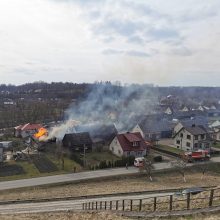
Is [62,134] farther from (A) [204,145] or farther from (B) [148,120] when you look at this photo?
(A) [204,145]

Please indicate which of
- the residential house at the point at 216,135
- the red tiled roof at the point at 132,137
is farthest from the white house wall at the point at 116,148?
the residential house at the point at 216,135

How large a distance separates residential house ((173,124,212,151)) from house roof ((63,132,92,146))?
1627 centimetres

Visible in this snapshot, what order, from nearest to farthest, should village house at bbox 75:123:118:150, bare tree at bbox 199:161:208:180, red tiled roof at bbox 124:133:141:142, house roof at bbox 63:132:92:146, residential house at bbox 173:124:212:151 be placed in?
bare tree at bbox 199:161:208:180 → red tiled roof at bbox 124:133:141:142 → house roof at bbox 63:132:92:146 → residential house at bbox 173:124:212:151 → village house at bbox 75:123:118:150

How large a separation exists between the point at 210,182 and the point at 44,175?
20094 mm

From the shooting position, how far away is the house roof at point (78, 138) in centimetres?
5766

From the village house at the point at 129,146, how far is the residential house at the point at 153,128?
11504 millimetres

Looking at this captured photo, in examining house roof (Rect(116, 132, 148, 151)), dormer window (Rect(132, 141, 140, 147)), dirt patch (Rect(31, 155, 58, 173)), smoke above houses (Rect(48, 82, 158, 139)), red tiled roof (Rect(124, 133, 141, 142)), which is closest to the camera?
dirt patch (Rect(31, 155, 58, 173))

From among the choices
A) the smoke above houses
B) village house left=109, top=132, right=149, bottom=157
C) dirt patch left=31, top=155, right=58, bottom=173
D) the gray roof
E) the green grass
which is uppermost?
the smoke above houses

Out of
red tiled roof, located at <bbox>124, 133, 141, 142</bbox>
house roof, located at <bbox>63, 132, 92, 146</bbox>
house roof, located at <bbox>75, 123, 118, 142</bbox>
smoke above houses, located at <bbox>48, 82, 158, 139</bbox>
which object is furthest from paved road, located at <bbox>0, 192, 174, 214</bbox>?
smoke above houses, located at <bbox>48, 82, 158, 139</bbox>

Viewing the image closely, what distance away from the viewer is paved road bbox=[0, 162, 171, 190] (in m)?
39.7

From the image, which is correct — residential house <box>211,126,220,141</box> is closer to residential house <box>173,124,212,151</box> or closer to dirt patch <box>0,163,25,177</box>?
residential house <box>173,124,212,151</box>

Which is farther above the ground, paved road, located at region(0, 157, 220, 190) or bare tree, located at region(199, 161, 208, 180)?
bare tree, located at region(199, 161, 208, 180)

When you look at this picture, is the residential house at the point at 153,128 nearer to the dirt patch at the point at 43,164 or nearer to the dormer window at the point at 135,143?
the dormer window at the point at 135,143

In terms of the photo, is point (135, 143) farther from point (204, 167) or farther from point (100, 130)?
point (204, 167)
